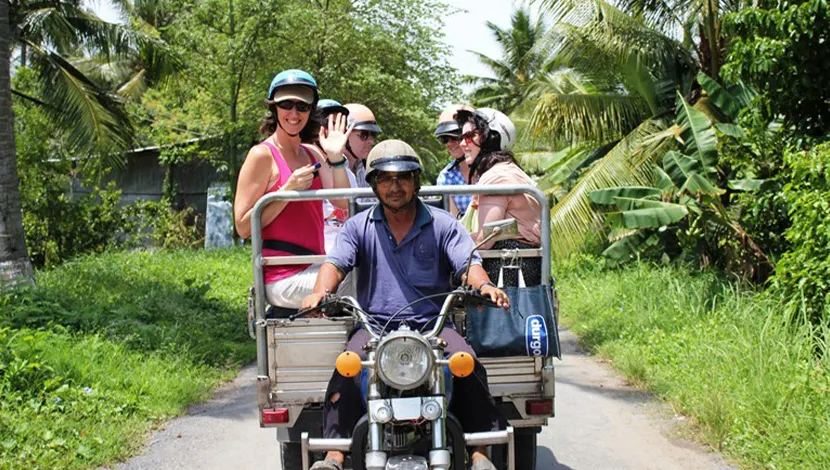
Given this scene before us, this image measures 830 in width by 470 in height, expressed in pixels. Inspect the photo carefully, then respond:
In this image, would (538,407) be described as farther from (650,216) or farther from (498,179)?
(650,216)

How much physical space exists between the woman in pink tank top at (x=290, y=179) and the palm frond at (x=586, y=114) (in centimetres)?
871

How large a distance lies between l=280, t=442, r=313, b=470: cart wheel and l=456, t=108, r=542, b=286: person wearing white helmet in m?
1.35

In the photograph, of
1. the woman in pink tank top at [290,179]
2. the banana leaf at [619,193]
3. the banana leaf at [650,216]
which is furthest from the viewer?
the banana leaf at [619,193]

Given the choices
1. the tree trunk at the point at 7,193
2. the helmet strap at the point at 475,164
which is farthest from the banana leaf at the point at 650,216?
the tree trunk at the point at 7,193

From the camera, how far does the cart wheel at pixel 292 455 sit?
443 cm

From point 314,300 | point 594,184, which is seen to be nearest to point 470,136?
point 314,300

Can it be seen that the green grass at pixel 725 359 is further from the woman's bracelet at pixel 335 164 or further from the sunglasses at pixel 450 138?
the woman's bracelet at pixel 335 164

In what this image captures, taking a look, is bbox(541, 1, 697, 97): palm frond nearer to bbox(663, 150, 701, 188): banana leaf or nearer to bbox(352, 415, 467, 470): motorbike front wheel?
bbox(663, 150, 701, 188): banana leaf

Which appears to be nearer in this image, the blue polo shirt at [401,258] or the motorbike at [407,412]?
the motorbike at [407,412]

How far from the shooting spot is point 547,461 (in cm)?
525

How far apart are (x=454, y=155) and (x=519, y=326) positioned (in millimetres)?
2455

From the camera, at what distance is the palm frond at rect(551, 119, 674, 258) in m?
12.2

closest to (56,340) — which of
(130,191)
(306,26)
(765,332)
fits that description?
(765,332)

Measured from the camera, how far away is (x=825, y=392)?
510cm
